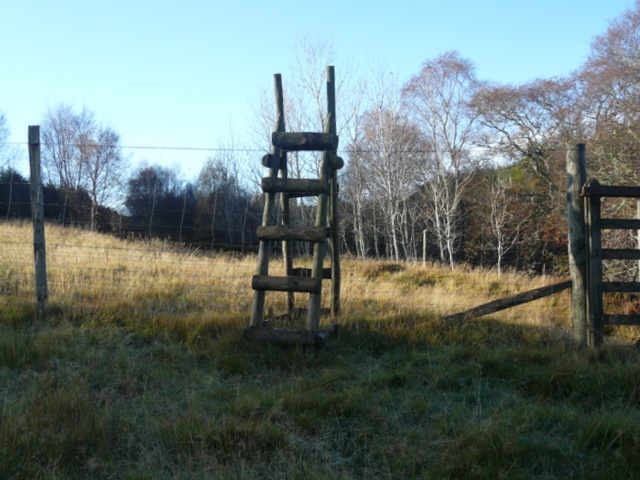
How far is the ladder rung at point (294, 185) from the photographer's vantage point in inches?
235

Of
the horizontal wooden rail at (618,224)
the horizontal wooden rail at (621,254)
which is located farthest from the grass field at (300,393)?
the horizontal wooden rail at (618,224)

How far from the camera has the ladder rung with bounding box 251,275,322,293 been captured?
18.9 ft

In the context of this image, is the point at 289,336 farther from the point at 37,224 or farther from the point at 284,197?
the point at 37,224

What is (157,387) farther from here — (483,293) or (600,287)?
(483,293)

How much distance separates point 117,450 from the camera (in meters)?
3.67

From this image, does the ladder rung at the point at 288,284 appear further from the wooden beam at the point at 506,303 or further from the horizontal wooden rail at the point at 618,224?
the horizontal wooden rail at the point at 618,224

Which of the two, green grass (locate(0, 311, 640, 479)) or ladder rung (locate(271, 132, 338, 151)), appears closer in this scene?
green grass (locate(0, 311, 640, 479))

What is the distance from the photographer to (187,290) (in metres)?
8.20

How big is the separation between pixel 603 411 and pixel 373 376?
6.38 feet

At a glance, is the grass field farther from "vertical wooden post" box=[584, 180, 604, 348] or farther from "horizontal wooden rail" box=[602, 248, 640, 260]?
"horizontal wooden rail" box=[602, 248, 640, 260]

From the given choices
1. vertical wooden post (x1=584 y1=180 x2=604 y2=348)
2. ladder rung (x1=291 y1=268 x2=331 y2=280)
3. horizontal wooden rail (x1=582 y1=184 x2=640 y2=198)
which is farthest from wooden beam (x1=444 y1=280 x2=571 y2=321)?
ladder rung (x1=291 y1=268 x2=331 y2=280)

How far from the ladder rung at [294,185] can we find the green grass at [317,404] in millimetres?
1739

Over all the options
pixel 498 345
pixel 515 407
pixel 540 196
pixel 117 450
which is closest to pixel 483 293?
pixel 498 345

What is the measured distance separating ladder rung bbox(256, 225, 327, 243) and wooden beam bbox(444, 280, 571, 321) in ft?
6.46
